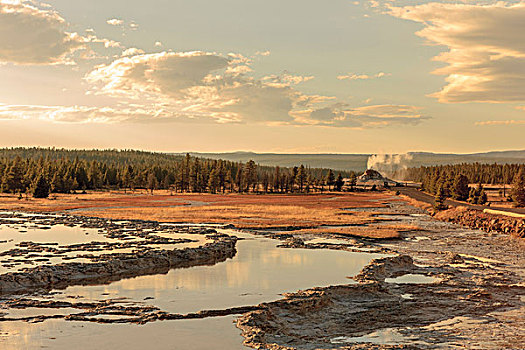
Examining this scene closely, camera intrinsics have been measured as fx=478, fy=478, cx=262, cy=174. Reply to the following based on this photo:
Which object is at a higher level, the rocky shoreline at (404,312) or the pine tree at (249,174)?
the pine tree at (249,174)

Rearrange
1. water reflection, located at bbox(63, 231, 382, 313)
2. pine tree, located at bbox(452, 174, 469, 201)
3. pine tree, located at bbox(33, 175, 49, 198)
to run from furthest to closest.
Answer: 1. pine tree, located at bbox(452, 174, 469, 201)
2. pine tree, located at bbox(33, 175, 49, 198)
3. water reflection, located at bbox(63, 231, 382, 313)

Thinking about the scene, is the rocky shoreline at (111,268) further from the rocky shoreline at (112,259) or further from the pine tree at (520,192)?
the pine tree at (520,192)

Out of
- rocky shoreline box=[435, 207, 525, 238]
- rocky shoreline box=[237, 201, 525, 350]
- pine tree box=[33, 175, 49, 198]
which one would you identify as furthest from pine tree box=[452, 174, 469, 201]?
pine tree box=[33, 175, 49, 198]

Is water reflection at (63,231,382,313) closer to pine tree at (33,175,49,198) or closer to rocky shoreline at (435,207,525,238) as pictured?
rocky shoreline at (435,207,525,238)

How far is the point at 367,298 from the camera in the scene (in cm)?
2319

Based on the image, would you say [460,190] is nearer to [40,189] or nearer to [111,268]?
[40,189]

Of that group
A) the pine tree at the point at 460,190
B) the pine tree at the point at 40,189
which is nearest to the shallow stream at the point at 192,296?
the pine tree at the point at 460,190

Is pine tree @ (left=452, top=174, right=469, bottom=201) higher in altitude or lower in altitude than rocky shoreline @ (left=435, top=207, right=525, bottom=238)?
higher

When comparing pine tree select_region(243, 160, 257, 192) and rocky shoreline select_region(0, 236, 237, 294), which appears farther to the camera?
pine tree select_region(243, 160, 257, 192)

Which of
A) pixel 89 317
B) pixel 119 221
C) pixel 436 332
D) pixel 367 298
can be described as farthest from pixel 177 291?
pixel 119 221

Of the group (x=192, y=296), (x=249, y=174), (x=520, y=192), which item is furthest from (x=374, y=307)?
(x=249, y=174)

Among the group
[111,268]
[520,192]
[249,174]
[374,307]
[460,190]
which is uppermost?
[249,174]

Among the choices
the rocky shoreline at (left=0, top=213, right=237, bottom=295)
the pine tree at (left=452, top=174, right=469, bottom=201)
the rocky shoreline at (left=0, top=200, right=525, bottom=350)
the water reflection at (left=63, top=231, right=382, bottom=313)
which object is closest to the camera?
the rocky shoreline at (left=0, top=200, right=525, bottom=350)

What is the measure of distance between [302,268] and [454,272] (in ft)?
30.8
